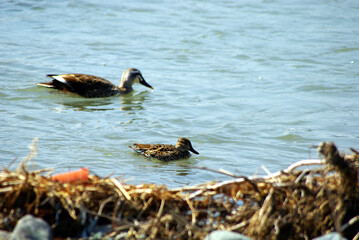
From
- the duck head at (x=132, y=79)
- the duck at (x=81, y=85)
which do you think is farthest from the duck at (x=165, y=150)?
the duck head at (x=132, y=79)

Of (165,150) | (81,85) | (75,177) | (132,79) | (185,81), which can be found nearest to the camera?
(75,177)

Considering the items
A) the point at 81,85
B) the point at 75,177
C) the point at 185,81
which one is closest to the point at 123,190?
the point at 75,177

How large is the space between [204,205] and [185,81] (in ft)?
28.3

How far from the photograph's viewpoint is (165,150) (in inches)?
313

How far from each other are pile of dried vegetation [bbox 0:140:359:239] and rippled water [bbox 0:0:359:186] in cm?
72

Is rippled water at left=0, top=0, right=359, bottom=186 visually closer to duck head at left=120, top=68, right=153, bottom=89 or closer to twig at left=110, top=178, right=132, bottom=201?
duck head at left=120, top=68, right=153, bottom=89

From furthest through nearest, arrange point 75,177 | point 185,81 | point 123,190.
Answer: point 185,81 < point 75,177 < point 123,190

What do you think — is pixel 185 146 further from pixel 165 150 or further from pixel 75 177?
pixel 75 177

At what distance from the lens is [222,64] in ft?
46.1

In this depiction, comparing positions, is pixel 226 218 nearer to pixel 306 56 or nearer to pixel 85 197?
pixel 85 197

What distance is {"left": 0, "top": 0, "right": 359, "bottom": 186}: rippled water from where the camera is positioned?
8.00m

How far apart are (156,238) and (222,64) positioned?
34.7 feet

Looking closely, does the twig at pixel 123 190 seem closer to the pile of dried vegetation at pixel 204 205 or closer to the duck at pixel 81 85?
the pile of dried vegetation at pixel 204 205

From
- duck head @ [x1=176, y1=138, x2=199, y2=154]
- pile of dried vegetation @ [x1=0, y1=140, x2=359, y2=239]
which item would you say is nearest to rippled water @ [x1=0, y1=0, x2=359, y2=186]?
duck head @ [x1=176, y1=138, x2=199, y2=154]
